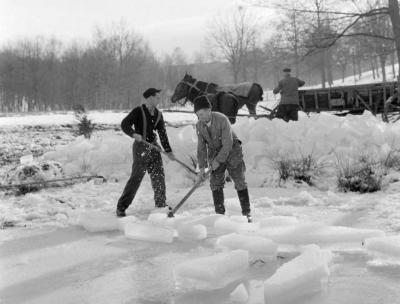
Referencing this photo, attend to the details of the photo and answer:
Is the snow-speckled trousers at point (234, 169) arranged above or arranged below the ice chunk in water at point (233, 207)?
above

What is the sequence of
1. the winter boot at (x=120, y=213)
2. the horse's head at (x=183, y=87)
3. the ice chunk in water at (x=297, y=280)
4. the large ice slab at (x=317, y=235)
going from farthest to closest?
the horse's head at (x=183, y=87)
the winter boot at (x=120, y=213)
the large ice slab at (x=317, y=235)
the ice chunk in water at (x=297, y=280)

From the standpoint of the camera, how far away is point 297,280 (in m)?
3.18

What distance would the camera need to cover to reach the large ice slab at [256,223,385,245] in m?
4.20

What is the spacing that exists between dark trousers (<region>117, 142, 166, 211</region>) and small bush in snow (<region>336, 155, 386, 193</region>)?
268 centimetres

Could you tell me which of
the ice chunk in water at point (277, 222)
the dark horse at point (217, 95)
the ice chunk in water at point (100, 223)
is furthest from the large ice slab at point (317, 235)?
the dark horse at point (217, 95)

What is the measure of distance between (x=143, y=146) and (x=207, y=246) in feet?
6.65

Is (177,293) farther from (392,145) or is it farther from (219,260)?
(392,145)

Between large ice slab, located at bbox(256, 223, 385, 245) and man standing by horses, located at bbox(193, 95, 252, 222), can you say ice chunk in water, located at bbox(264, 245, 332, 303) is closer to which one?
large ice slab, located at bbox(256, 223, 385, 245)

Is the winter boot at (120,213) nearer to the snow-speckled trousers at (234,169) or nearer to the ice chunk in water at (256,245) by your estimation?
the snow-speckled trousers at (234,169)

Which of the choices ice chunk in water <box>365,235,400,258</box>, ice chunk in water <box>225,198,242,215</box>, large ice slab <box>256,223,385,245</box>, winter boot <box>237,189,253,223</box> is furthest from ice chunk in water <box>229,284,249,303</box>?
ice chunk in water <box>225,198,242,215</box>

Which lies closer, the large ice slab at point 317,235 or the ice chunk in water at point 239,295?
the ice chunk in water at point 239,295

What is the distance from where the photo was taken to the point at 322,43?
1277 cm

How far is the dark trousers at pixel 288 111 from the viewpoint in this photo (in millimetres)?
11914

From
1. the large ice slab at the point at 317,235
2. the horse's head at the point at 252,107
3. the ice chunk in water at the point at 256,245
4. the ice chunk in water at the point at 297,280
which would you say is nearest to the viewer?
the ice chunk in water at the point at 297,280
